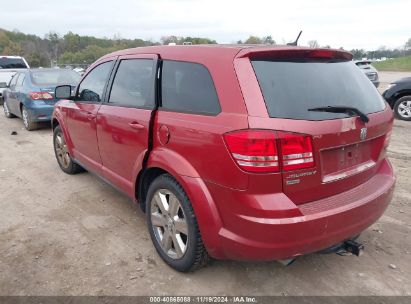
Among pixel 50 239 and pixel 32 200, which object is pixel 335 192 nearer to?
pixel 50 239

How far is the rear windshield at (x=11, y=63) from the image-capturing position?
50.3ft

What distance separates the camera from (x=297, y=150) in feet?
7.11

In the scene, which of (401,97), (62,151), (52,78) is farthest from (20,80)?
(401,97)

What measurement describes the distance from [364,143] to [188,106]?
4.22 ft

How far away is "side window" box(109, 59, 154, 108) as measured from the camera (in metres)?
3.09

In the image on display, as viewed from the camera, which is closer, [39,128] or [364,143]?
[364,143]

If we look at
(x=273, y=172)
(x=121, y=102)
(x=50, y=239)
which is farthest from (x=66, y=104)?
(x=273, y=172)

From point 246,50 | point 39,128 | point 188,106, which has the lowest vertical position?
point 39,128

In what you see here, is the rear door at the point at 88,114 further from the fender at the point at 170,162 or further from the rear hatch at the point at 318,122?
the rear hatch at the point at 318,122

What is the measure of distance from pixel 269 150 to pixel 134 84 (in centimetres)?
169

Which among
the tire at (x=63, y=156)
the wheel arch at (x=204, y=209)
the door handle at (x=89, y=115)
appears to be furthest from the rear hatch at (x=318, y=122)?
the tire at (x=63, y=156)

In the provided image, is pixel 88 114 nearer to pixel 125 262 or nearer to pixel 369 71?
pixel 125 262

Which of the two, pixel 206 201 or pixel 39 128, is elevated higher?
pixel 206 201

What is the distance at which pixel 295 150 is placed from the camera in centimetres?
216
